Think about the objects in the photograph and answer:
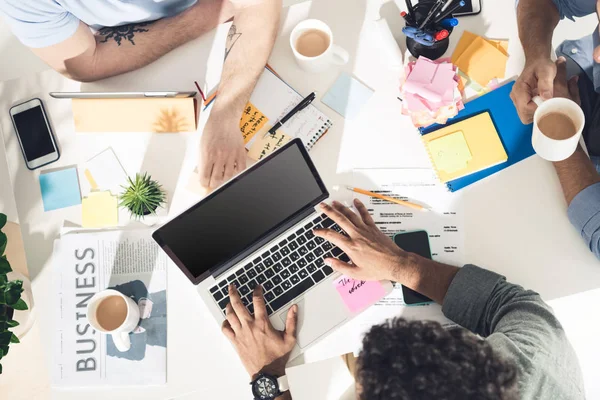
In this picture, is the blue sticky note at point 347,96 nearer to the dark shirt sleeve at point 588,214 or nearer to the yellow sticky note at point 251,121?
the yellow sticky note at point 251,121

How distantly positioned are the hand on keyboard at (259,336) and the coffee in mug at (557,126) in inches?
26.5

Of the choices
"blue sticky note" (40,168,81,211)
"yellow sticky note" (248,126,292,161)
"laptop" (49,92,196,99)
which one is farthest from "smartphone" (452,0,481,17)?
"blue sticky note" (40,168,81,211)

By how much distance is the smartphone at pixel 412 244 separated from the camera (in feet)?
3.56

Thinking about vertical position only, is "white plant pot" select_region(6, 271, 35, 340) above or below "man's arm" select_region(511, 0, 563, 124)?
below

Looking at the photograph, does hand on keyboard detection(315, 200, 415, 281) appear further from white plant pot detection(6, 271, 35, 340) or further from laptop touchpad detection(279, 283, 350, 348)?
white plant pot detection(6, 271, 35, 340)

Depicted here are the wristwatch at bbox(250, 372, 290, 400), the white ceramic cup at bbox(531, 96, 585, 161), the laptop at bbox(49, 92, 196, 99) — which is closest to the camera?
the white ceramic cup at bbox(531, 96, 585, 161)

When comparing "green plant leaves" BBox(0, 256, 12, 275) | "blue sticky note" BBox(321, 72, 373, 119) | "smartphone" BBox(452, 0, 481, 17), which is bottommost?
"green plant leaves" BBox(0, 256, 12, 275)

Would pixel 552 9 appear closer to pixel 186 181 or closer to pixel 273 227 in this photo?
pixel 273 227

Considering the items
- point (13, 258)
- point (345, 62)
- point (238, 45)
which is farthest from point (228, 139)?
point (13, 258)

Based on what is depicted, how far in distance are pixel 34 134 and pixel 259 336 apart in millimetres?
776

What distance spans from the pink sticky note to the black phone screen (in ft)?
2.63

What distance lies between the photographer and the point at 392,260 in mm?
1064

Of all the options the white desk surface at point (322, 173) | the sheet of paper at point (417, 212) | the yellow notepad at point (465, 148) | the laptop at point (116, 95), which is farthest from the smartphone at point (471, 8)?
the laptop at point (116, 95)

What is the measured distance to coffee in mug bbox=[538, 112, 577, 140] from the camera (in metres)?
1.00
